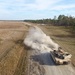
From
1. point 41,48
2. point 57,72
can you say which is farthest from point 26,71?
point 41,48

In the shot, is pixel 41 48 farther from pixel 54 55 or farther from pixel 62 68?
pixel 62 68

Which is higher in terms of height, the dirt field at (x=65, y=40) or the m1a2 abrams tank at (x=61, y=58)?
the m1a2 abrams tank at (x=61, y=58)

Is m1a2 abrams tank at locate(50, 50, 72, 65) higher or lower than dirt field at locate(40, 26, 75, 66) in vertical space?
higher

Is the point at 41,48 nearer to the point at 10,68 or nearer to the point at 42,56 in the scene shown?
the point at 42,56

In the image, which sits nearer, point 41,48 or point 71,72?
point 71,72

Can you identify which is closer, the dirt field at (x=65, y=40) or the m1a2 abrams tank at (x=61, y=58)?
the m1a2 abrams tank at (x=61, y=58)

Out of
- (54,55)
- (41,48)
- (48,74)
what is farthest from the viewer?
(41,48)

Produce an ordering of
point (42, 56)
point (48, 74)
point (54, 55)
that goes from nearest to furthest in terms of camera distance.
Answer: point (48, 74)
point (54, 55)
point (42, 56)

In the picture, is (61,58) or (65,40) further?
(65,40)

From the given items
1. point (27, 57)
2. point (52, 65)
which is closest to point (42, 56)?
point (27, 57)

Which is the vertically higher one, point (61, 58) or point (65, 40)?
point (61, 58)

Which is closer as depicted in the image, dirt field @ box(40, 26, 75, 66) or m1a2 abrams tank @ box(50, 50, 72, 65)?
m1a2 abrams tank @ box(50, 50, 72, 65)
